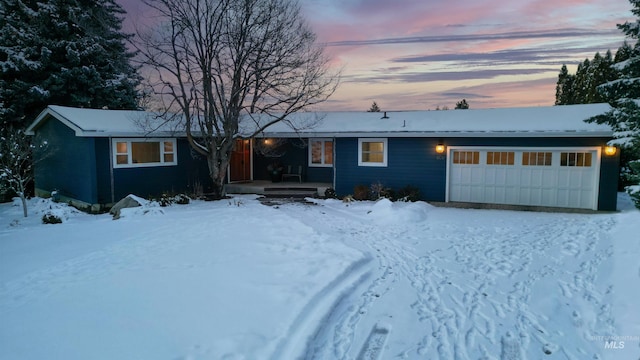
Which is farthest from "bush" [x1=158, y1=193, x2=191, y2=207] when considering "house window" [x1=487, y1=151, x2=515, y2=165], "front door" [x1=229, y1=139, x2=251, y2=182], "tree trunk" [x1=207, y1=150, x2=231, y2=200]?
"house window" [x1=487, y1=151, x2=515, y2=165]

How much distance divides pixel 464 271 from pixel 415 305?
175 cm

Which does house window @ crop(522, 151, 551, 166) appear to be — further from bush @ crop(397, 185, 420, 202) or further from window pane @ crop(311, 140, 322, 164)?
window pane @ crop(311, 140, 322, 164)

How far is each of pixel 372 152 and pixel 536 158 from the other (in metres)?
5.11

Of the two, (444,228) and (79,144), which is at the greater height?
(79,144)

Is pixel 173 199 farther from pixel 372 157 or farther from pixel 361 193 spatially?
pixel 372 157

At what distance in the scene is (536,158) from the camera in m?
12.5

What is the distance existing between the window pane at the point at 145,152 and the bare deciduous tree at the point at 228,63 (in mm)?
1425

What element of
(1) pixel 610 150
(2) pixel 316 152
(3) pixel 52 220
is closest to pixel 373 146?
(2) pixel 316 152

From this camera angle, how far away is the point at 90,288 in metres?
5.54

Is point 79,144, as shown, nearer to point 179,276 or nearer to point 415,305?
point 179,276

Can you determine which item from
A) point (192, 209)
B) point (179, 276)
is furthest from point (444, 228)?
point (192, 209)

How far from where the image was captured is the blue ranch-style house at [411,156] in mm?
12086

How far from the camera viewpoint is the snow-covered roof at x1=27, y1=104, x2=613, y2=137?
1220 centimetres

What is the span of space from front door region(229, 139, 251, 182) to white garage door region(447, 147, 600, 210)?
28.2ft
